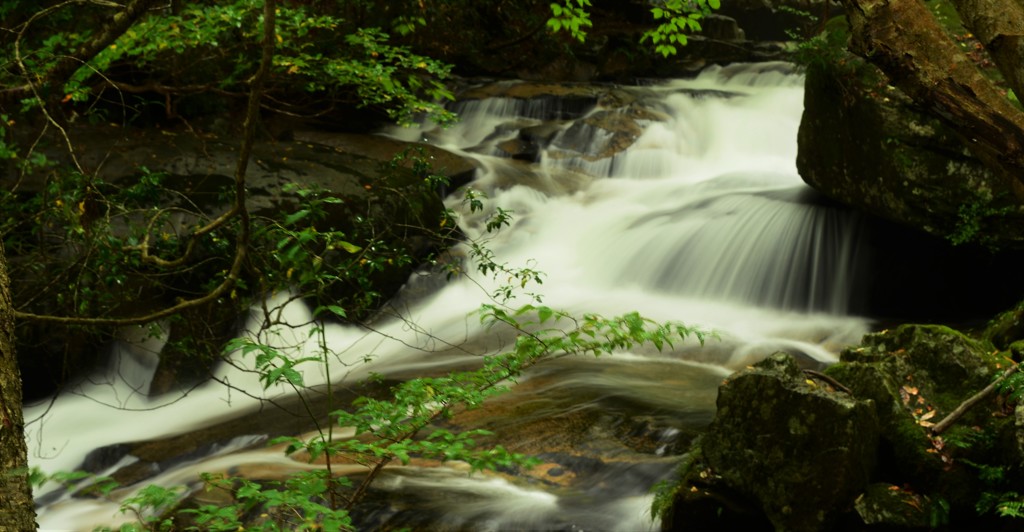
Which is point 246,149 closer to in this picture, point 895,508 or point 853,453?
point 853,453

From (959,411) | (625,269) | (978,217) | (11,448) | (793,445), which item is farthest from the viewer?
Result: (625,269)

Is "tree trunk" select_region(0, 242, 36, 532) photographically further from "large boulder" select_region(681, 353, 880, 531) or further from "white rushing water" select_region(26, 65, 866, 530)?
"large boulder" select_region(681, 353, 880, 531)

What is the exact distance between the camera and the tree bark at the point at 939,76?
2736 millimetres

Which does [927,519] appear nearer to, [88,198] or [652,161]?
[88,198]

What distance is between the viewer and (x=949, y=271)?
864cm

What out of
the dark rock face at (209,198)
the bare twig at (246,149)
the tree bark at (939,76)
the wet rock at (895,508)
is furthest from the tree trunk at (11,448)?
the dark rock face at (209,198)

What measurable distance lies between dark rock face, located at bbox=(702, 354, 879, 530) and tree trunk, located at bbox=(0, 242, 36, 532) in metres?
3.22

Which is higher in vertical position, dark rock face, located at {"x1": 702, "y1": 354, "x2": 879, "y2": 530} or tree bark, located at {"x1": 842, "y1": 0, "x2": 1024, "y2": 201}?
tree bark, located at {"x1": 842, "y1": 0, "x2": 1024, "y2": 201}

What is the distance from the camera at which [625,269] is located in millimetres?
9914

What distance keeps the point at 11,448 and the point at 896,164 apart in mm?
7791

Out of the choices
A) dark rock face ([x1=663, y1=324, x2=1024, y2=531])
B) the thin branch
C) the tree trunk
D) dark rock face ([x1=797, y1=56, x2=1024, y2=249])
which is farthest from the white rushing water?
the tree trunk

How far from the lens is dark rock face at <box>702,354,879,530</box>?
4.02 metres

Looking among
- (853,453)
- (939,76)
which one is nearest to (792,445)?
(853,453)

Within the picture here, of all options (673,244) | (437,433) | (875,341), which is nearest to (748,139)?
(673,244)
